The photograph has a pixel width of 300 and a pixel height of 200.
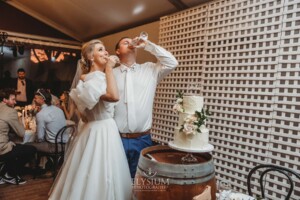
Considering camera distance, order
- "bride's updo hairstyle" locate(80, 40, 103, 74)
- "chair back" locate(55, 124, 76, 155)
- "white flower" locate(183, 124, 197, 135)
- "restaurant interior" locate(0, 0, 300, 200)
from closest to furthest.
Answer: "white flower" locate(183, 124, 197, 135)
"restaurant interior" locate(0, 0, 300, 200)
"bride's updo hairstyle" locate(80, 40, 103, 74)
"chair back" locate(55, 124, 76, 155)

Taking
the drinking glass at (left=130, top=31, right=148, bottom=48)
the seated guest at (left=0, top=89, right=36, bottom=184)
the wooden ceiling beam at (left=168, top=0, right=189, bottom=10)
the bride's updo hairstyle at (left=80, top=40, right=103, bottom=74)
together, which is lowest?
the seated guest at (left=0, top=89, right=36, bottom=184)

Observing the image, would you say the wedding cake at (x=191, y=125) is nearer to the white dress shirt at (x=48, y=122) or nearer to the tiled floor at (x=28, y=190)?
the tiled floor at (x=28, y=190)

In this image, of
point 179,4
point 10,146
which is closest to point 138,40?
point 179,4

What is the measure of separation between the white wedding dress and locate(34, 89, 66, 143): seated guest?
6.19ft

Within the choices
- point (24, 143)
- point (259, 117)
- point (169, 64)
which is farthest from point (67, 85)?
point (259, 117)

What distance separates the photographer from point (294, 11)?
1.81 m

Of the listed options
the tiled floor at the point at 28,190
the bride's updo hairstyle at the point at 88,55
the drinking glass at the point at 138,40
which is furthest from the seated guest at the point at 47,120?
the drinking glass at the point at 138,40

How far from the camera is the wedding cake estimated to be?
145cm

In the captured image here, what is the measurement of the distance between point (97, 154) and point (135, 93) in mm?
642

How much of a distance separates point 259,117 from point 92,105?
1.31 meters

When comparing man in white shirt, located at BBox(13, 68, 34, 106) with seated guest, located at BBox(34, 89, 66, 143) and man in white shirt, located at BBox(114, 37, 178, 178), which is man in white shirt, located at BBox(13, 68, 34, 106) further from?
man in white shirt, located at BBox(114, 37, 178, 178)

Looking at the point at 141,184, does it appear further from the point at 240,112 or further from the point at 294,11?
the point at 294,11

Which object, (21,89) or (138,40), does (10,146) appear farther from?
(21,89)

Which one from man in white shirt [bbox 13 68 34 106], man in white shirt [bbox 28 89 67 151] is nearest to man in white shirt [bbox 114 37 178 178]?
man in white shirt [bbox 28 89 67 151]
